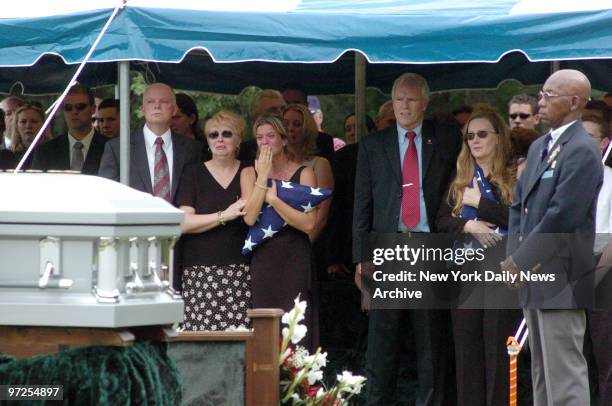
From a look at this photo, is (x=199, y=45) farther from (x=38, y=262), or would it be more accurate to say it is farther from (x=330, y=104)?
(x=330, y=104)

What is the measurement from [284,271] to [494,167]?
4.97 ft

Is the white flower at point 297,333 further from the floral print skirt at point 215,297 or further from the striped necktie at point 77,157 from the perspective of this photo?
the striped necktie at point 77,157

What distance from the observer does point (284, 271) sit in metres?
8.93

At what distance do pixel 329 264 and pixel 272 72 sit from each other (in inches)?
121

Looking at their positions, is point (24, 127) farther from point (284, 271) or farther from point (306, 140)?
point (284, 271)

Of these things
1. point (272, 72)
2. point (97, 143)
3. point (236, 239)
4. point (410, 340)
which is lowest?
point (410, 340)

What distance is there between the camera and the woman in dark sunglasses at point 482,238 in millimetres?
8406

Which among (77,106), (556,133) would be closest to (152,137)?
(77,106)

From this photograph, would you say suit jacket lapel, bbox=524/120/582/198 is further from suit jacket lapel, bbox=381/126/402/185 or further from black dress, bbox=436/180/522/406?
suit jacket lapel, bbox=381/126/402/185

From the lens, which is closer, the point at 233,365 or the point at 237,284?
the point at 233,365

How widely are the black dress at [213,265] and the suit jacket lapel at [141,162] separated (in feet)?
0.71

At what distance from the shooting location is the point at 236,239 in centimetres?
897

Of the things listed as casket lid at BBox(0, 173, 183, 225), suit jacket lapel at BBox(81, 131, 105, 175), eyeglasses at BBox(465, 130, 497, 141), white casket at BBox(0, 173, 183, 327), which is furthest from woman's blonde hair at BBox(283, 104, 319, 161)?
white casket at BBox(0, 173, 183, 327)

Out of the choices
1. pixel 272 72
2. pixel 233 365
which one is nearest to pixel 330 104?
pixel 272 72
